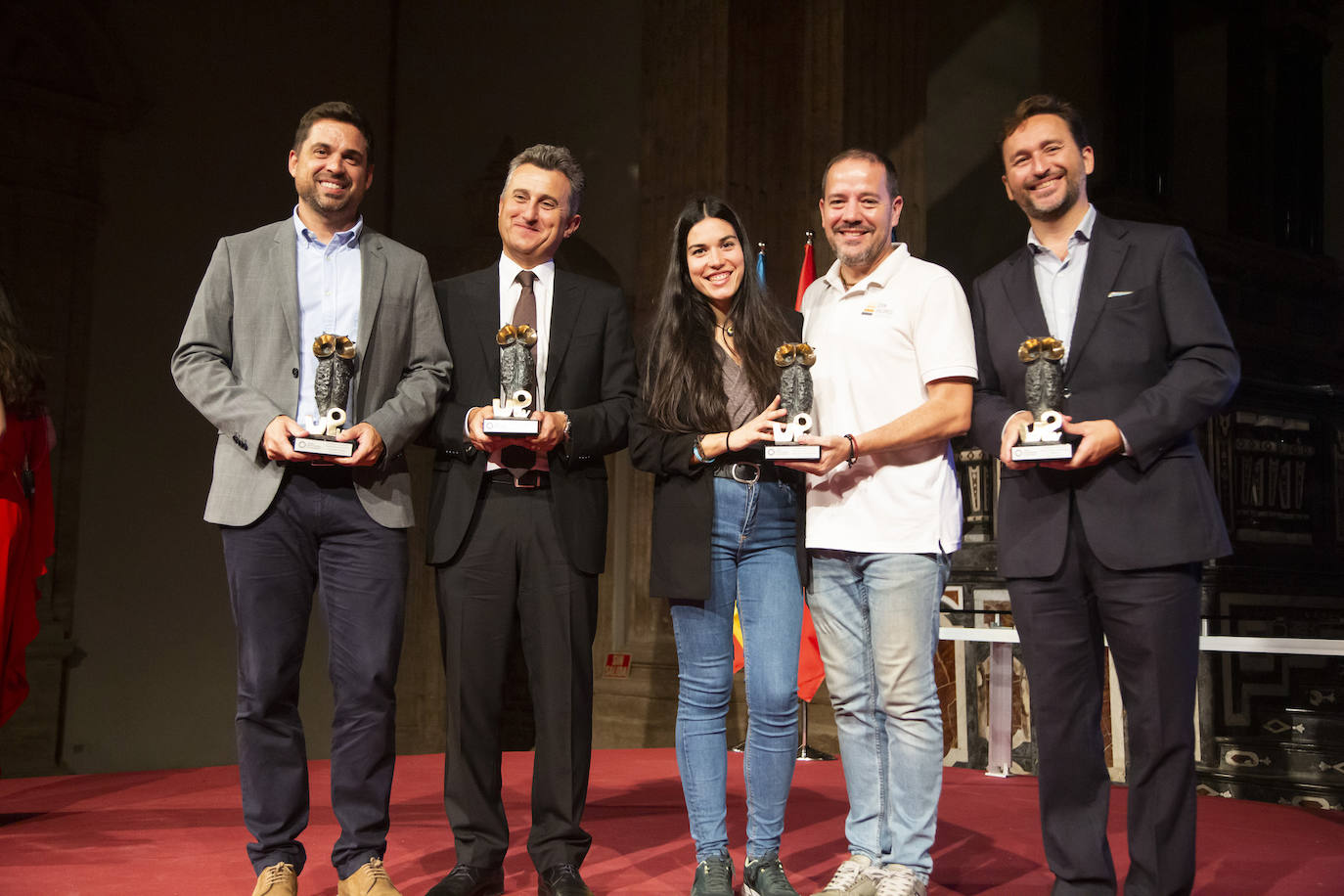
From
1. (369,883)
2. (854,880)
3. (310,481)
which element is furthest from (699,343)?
(369,883)

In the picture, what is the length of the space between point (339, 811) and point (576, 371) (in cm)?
117

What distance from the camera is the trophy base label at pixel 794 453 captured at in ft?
8.55

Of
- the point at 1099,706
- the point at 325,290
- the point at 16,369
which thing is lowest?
the point at 1099,706

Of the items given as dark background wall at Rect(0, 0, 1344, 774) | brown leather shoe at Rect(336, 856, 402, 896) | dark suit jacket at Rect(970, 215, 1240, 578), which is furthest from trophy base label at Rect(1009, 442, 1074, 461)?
dark background wall at Rect(0, 0, 1344, 774)

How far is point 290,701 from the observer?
280 cm

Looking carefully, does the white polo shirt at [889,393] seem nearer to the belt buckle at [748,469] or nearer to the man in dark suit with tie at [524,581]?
the belt buckle at [748,469]

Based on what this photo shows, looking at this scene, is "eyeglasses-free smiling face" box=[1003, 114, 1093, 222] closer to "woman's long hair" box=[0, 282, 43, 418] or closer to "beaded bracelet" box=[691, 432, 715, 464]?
"beaded bracelet" box=[691, 432, 715, 464]

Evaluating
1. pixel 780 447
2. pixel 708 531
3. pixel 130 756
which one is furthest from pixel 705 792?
pixel 130 756

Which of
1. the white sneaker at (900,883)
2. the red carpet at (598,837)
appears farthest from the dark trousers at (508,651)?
the white sneaker at (900,883)

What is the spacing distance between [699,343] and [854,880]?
1.28 metres

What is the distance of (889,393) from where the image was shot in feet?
9.38

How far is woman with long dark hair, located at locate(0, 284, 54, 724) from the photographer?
3.84m

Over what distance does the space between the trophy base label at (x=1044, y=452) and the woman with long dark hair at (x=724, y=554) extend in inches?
20.3

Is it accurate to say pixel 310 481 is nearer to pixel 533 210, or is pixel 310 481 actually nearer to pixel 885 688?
pixel 533 210
